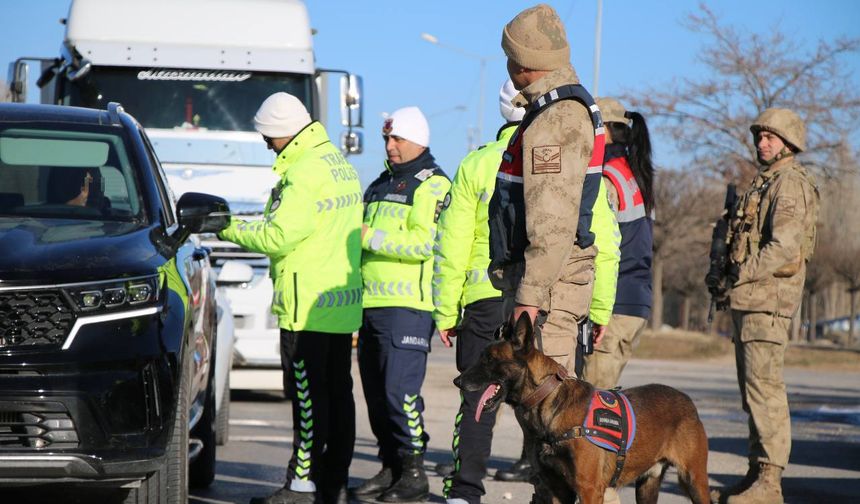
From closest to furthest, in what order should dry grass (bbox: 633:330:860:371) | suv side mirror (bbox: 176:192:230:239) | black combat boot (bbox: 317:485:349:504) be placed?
suv side mirror (bbox: 176:192:230:239)
black combat boot (bbox: 317:485:349:504)
dry grass (bbox: 633:330:860:371)

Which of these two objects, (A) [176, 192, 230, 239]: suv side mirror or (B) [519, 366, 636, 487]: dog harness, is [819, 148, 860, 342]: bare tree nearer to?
(A) [176, 192, 230, 239]: suv side mirror

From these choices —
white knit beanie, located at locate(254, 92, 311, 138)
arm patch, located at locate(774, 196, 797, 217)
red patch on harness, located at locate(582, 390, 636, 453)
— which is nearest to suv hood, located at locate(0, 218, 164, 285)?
white knit beanie, located at locate(254, 92, 311, 138)

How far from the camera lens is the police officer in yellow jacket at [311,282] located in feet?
20.1

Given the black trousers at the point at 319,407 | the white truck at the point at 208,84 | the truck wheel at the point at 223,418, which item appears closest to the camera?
the black trousers at the point at 319,407

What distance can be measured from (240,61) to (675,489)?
6569 mm

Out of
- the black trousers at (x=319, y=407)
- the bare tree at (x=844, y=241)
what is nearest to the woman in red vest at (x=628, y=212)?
the black trousers at (x=319, y=407)

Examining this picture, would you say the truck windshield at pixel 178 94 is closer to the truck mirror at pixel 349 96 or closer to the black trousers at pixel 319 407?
the truck mirror at pixel 349 96

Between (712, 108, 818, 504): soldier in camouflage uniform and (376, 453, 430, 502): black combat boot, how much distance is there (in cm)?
167

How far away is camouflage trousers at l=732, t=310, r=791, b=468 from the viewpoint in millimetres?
6734

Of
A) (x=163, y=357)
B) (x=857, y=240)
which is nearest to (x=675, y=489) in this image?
(x=163, y=357)

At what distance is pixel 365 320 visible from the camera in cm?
717

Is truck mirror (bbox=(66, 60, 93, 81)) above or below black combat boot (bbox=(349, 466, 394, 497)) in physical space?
above

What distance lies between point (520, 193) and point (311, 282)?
6.41 feet

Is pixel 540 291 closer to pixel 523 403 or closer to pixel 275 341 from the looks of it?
pixel 523 403
